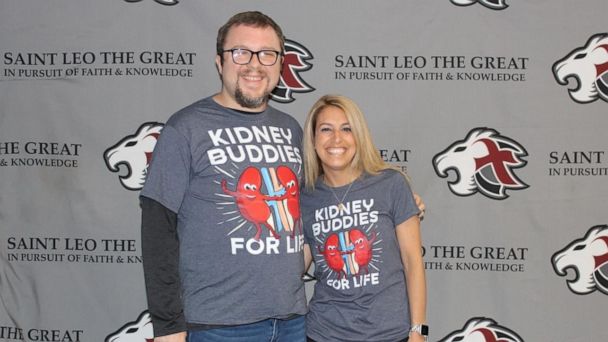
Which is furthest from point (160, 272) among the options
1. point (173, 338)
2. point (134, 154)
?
point (134, 154)

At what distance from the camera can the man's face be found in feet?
5.28

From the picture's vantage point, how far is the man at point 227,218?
1.48m

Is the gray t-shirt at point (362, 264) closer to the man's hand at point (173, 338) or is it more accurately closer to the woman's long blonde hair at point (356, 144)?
the woman's long blonde hair at point (356, 144)

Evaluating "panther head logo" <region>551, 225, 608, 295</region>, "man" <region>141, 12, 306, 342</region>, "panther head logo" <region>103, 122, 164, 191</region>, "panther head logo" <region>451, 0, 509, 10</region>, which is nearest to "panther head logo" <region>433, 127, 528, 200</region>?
"panther head logo" <region>551, 225, 608, 295</region>

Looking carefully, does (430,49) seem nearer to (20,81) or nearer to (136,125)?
(136,125)

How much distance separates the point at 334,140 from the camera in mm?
1800

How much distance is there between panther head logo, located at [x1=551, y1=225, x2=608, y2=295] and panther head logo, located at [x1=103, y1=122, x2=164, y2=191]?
5.36ft

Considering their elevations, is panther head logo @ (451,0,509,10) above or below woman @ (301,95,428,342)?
above

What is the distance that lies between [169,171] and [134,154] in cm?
91

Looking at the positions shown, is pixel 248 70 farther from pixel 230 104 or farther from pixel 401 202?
pixel 401 202

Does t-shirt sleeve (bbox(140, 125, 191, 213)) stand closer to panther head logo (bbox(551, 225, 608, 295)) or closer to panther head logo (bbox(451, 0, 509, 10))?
panther head logo (bbox(451, 0, 509, 10))

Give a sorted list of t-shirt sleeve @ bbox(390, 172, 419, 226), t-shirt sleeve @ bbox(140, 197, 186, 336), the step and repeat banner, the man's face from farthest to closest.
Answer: the step and repeat banner < t-shirt sleeve @ bbox(390, 172, 419, 226) < the man's face < t-shirt sleeve @ bbox(140, 197, 186, 336)

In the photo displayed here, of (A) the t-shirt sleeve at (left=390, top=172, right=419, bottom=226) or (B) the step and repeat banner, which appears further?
(B) the step and repeat banner

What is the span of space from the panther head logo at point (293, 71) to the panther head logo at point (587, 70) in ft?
3.18
